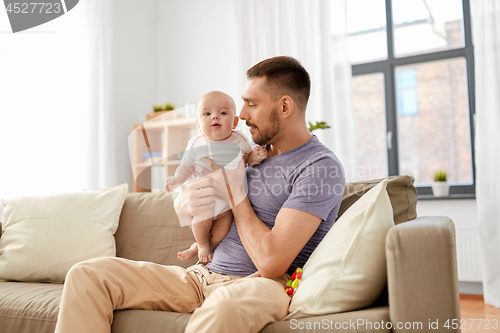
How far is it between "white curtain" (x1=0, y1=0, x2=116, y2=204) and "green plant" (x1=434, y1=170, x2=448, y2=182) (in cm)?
268

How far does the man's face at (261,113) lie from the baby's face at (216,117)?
3.0 inches

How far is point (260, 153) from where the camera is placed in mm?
1556

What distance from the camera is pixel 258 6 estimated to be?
375 centimetres

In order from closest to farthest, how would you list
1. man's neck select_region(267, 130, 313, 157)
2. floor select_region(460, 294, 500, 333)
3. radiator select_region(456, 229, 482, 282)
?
man's neck select_region(267, 130, 313, 157) < floor select_region(460, 294, 500, 333) < radiator select_region(456, 229, 482, 282)

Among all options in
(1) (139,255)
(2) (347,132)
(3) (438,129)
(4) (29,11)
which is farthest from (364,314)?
(4) (29,11)

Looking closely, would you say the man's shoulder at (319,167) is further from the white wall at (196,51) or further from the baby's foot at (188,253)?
the white wall at (196,51)

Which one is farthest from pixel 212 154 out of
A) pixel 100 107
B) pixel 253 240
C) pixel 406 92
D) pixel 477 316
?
pixel 406 92

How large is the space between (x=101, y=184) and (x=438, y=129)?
2871mm

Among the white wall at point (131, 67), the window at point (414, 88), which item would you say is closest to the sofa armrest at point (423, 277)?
the window at point (414, 88)

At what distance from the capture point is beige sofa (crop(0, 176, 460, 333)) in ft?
3.33

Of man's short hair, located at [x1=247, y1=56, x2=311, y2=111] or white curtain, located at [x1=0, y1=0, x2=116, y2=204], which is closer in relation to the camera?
man's short hair, located at [x1=247, y1=56, x2=311, y2=111]

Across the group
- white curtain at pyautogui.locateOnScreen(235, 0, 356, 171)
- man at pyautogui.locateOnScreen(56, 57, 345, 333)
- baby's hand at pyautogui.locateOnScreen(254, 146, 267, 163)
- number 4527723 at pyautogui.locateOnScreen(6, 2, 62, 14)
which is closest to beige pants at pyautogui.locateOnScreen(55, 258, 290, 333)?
man at pyautogui.locateOnScreen(56, 57, 345, 333)

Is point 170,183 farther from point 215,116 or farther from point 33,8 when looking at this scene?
point 33,8

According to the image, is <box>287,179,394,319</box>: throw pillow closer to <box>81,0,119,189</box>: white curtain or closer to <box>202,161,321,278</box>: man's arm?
<box>202,161,321,278</box>: man's arm
